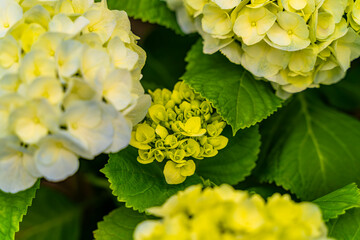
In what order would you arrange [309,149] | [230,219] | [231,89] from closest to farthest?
[230,219] < [231,89] < [309,149]


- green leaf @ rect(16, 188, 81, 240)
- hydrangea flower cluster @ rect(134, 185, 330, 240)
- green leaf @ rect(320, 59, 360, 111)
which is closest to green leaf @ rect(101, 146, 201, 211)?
hydrangea flower cluster @ rect(134, 185, 330, 240)

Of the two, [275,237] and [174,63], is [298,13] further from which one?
[174,63]

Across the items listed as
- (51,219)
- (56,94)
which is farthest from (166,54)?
(56,94)

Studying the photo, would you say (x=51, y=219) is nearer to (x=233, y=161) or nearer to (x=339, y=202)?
(x=233, y=161)

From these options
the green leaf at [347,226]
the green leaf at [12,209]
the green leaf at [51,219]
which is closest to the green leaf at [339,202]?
the green leaf at [347,226]

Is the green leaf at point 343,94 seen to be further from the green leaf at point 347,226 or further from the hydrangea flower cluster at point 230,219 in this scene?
the hydrangea flower cluster at point 230,219
